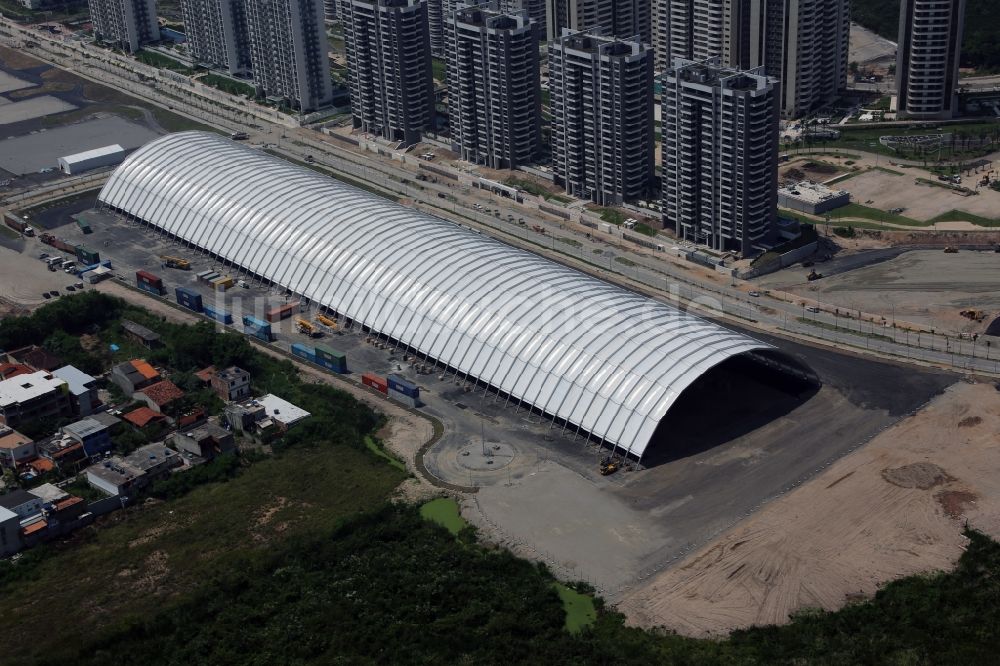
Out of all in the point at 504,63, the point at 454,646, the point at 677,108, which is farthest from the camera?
the point at 504,63

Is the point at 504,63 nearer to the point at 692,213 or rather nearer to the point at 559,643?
the point at 692,213

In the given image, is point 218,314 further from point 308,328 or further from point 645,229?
point 645,229

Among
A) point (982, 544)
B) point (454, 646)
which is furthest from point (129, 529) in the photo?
point (982, 544)

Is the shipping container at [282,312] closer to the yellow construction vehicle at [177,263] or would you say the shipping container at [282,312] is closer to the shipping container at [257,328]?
the shipping container at [257,328]

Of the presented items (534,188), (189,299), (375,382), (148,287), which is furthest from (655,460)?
(534,188)

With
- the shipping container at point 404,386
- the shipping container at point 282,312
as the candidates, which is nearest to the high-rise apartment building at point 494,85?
the shipping container at point 282,312
